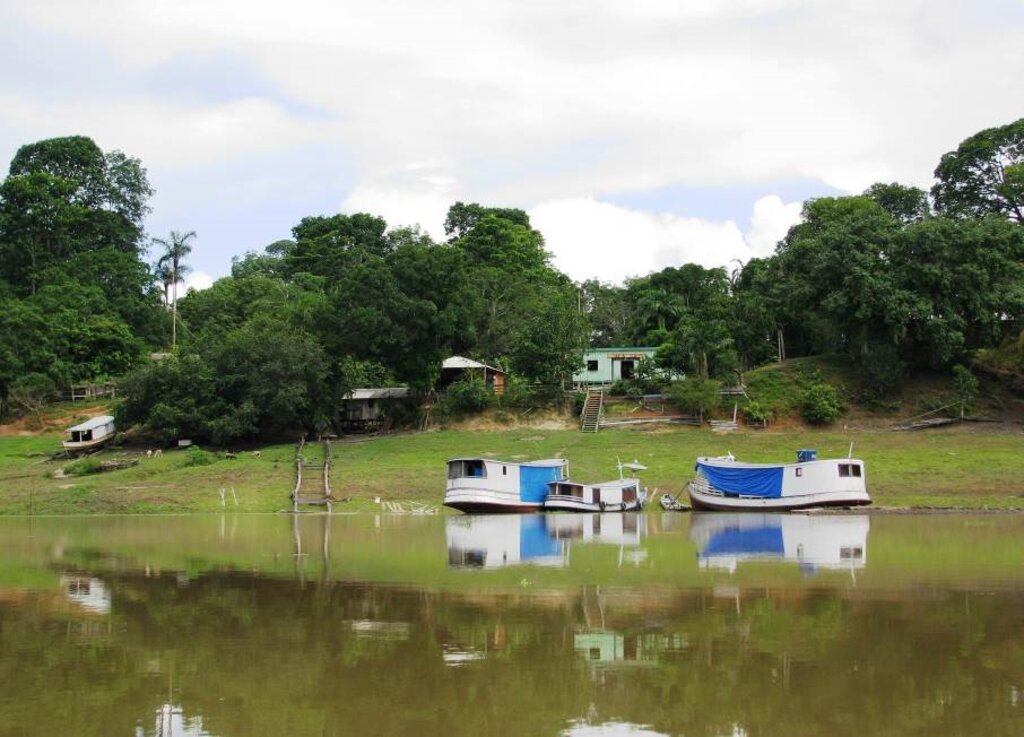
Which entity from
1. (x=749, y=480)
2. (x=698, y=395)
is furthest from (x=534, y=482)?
(x=698, y=395)

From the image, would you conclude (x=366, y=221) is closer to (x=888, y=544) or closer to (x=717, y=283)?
(x=717, y=283)

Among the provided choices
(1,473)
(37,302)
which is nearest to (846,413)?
(1,473)

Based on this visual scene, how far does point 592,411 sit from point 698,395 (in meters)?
6.68

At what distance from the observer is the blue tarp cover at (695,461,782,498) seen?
4156 centimetres

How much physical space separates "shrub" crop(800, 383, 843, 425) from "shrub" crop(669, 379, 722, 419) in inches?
186

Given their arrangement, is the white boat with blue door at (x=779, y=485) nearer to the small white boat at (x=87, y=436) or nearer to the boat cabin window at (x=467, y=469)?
the boat cabin window at (x=467, y=469)

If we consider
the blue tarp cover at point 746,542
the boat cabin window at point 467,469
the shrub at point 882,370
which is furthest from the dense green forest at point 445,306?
the blue tarp cover at point 746,542

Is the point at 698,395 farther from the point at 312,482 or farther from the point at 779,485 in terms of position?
the point at 312,482

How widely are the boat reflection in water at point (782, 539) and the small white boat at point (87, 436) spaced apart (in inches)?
1360

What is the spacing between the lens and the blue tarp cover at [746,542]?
27.3 metres

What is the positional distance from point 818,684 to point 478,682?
4179 millimetres

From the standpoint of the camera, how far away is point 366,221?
105688 millimetres

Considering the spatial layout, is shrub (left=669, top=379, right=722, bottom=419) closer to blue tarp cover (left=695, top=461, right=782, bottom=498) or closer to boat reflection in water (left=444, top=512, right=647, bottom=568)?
blue tarp cover (left=695, top=461, right=782, bottom=498)

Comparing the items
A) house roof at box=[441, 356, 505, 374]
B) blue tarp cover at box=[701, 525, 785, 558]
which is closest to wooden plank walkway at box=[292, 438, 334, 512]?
house roof at box=[441, 356, 505, 374]
